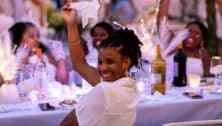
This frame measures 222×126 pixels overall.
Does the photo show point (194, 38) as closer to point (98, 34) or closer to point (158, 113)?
point (98, 34)

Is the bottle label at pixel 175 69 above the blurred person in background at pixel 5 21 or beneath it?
beneath

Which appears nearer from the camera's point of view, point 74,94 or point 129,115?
point 129,115

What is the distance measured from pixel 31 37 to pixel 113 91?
1640 millimetres

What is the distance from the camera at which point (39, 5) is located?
4.67 meters

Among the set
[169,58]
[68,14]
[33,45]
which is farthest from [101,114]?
[33,45]

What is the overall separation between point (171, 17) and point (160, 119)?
9.06ft

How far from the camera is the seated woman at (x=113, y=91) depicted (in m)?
1.63

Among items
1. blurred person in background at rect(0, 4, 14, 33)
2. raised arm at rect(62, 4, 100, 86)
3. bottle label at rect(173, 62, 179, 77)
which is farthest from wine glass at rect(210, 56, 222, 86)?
blurred person in background at rect(0, 4, 14, 33)

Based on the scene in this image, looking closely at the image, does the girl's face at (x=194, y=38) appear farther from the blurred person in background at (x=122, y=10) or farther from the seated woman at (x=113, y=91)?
the blurred person in background at (x=122, y=10)

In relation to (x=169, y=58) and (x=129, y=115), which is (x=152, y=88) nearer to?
(x=169, y=58)

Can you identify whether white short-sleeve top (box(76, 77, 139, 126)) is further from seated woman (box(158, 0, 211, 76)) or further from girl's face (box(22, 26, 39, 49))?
girl's face (box(22, 26, 39, 49))

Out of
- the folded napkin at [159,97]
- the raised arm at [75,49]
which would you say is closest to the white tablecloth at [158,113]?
the folded napkin at [159,97]

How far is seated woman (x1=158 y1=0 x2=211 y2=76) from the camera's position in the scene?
294 cm

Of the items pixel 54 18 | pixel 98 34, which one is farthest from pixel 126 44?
pixel 54 18
